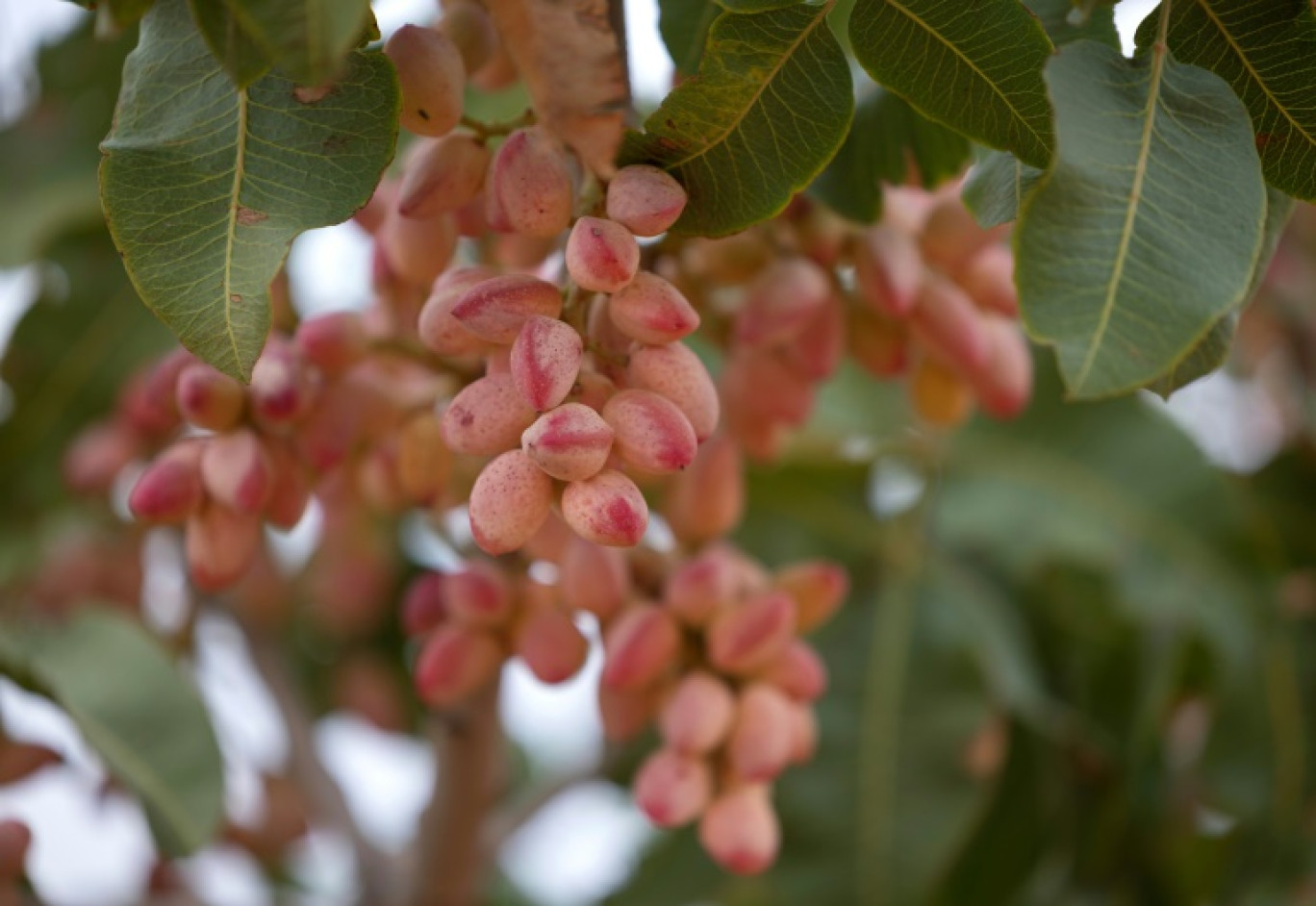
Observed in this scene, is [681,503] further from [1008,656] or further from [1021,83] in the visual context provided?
[1008,656]

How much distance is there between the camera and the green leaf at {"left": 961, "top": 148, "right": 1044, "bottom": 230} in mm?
461

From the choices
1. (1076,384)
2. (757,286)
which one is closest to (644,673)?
(757,286)

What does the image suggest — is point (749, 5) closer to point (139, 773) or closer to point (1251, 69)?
point (1251, 69)

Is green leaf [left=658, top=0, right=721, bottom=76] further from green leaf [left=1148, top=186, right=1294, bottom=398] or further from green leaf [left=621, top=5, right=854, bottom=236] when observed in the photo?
green leaf [left=1148, top=186, right=1294, bottom=398]

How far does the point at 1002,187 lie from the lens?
47 cm

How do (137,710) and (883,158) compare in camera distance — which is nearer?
(883,158)

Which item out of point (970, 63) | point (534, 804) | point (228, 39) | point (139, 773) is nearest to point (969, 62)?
point (970, 63)

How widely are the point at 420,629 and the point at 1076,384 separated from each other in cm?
39

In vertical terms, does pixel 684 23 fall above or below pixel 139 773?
above

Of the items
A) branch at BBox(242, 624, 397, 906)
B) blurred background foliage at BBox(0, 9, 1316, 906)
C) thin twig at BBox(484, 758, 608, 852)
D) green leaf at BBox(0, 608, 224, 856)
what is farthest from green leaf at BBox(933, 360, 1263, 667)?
green leaf at BBox(0, 608, 224, 856)

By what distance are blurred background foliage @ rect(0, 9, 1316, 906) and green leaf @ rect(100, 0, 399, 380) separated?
0.57 m

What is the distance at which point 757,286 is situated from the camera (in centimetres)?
62

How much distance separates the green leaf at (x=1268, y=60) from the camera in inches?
17.6

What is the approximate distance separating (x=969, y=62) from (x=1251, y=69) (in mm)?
85
